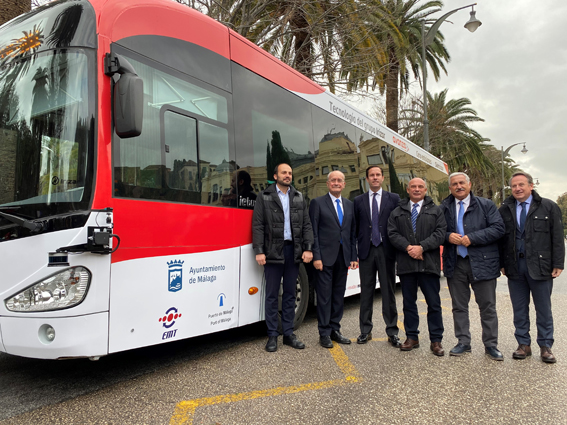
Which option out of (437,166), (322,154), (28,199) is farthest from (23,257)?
(437,166)

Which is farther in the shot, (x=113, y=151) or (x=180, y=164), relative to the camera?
(x=180, y=164)

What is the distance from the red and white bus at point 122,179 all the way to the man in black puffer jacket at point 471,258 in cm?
212

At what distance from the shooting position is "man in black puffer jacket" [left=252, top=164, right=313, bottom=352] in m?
4.54

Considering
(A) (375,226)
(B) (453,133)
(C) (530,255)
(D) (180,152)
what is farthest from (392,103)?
(D) (180,152)

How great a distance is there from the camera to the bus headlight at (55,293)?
304 centimetres

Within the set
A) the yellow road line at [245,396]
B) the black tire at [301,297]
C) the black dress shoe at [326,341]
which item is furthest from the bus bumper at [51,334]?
the black tire at [301,297]

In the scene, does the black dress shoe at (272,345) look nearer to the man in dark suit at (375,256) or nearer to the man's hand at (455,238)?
the man in dark suit at (375,256)

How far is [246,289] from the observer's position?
178 inches

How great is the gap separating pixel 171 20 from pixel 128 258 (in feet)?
7.05

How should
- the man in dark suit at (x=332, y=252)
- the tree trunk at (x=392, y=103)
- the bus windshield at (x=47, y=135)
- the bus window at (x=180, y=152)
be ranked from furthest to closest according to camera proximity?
the tree trunk at (x=392, y=103) → the man in dark suit at (x=332, y=252) → the bus window at (x=180, y=152) → the bus windshield at (x=47, y=135)

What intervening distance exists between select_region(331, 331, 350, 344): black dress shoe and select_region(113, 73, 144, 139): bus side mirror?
3.14 metres

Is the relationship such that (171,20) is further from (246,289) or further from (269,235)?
(246,289)

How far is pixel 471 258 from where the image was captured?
458 centimetres

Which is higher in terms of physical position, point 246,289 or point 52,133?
point 52,133
